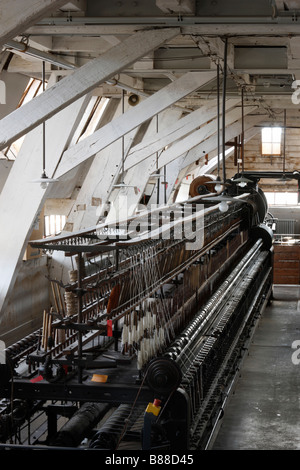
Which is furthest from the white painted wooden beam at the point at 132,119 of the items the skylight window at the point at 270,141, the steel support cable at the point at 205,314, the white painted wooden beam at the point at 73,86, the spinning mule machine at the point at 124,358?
the skylight window at the point at 270,141

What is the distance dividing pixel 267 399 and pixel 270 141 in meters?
14.0

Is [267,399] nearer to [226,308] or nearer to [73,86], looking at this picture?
[226,308]

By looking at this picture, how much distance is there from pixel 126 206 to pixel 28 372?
855 centimetres

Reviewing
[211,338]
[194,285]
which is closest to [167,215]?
[194,285]

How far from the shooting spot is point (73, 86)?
17.0 ft

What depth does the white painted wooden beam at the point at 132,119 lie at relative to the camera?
763 cm

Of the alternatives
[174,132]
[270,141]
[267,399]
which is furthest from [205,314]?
[270,141]

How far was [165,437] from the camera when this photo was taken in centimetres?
424

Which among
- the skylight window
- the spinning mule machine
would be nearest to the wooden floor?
the spinning mule machine

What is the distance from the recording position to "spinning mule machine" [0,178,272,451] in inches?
169

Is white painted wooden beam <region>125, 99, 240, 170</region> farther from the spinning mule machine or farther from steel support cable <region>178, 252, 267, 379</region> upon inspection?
the spinning mule machine

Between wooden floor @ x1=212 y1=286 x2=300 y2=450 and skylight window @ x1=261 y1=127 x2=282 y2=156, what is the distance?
33.3ft

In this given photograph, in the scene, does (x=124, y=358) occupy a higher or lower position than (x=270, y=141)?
lower

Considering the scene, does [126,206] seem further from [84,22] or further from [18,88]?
[84,22]
